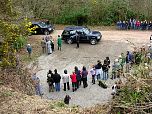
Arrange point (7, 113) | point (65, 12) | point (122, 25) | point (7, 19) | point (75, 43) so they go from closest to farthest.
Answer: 1. point (7, 113)
2. point (7, 19)
3. point (75, 43)
4. point (122, 25)
5. point (65, 12)

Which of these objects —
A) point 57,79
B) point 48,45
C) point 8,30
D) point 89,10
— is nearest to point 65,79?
point 57,79

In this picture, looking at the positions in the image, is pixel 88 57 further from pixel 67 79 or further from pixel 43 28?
pixel 43 28

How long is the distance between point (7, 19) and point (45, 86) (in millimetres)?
5131

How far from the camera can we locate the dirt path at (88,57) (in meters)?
20.5

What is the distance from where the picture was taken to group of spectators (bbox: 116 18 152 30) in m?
30.5

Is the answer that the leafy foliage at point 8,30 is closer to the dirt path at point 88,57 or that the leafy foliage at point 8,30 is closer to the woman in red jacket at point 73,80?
the woman in red jacket at point 73,80

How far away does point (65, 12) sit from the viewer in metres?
33.2

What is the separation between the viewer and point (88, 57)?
26.1 meters

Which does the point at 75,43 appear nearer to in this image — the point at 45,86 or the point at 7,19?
the point at 45,86

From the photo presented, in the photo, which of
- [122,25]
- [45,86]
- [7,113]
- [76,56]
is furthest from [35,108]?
[122,25]

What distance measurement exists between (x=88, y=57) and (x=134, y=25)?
6.69 m

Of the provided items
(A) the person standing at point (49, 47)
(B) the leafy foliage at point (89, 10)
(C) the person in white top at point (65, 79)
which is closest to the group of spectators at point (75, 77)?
(C) the person in white top at point (65, 79)

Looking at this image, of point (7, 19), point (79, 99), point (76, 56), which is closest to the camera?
point (7, 19)

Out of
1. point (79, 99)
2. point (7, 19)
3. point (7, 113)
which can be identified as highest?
point (7, 19)
